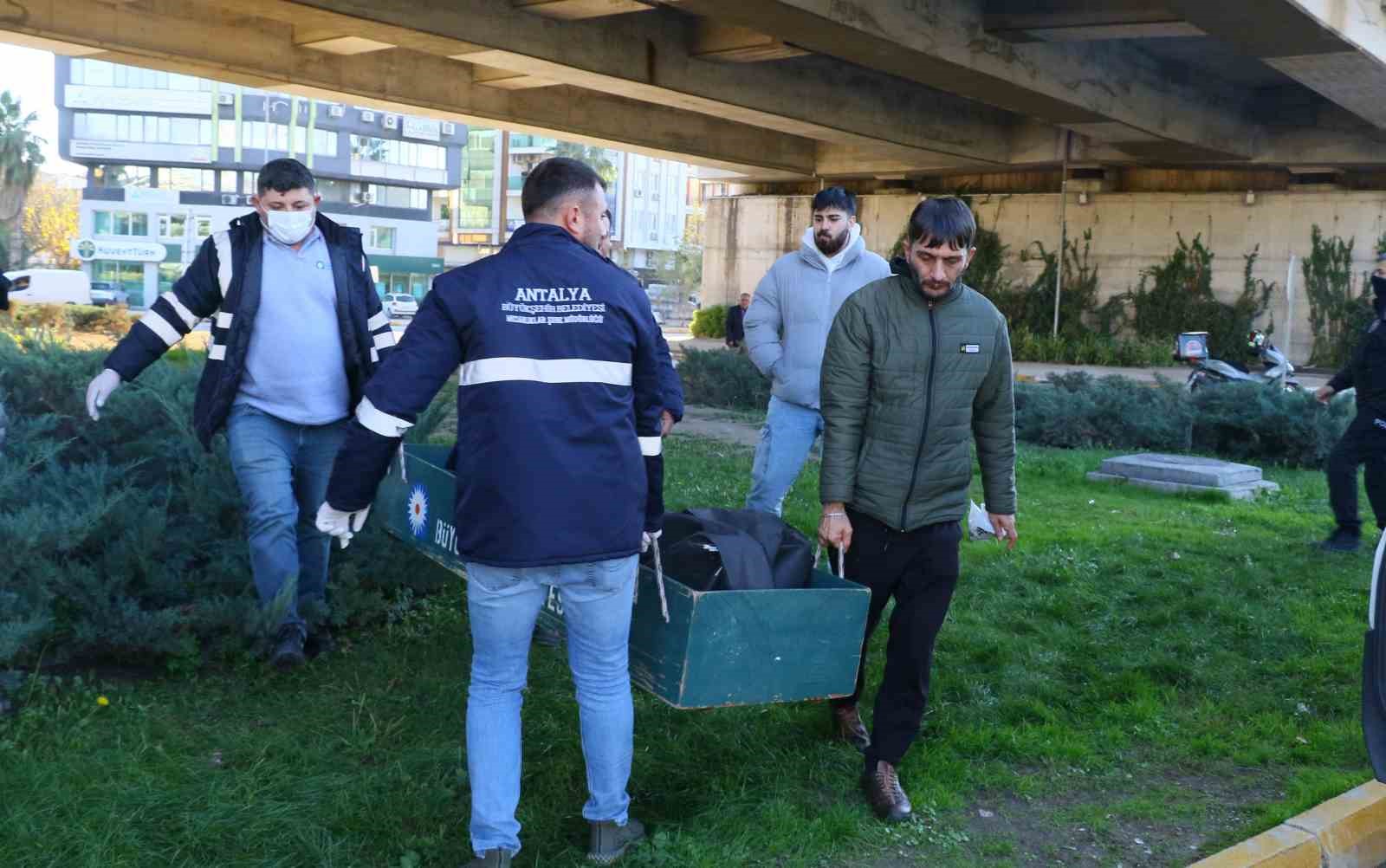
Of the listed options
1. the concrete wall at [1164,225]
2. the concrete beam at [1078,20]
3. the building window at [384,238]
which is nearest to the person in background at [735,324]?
the concrete wall at [1164,225]

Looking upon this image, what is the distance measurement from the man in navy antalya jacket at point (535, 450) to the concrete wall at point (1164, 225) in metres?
31.0

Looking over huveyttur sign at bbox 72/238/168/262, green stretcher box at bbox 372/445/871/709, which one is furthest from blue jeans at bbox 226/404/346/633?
huveyttur sign at bbox 72/238/168/262

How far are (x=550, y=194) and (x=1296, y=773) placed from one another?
3527 millimetres

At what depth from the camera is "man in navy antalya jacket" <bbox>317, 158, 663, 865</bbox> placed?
343 centimetres

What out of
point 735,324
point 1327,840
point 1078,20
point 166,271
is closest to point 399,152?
point 166,271

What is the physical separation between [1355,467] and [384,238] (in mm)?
93236

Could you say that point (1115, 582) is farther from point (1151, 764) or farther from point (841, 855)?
point (841, 855)

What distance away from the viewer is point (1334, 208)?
30734 mm

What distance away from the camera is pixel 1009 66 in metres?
19.9

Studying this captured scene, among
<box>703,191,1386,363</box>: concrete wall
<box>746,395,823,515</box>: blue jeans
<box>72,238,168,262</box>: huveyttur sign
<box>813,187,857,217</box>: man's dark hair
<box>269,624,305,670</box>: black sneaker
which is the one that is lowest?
<box>269,624,305,670</box>: black sneaker

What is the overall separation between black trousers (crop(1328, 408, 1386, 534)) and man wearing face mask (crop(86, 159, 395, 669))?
20.0 ft

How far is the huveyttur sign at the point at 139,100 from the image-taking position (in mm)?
92500

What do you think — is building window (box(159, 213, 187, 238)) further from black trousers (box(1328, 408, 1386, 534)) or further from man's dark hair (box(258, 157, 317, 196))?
man's dark hair (box(258, 157, 317, 196))

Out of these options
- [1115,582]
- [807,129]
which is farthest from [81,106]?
[1115,582]
